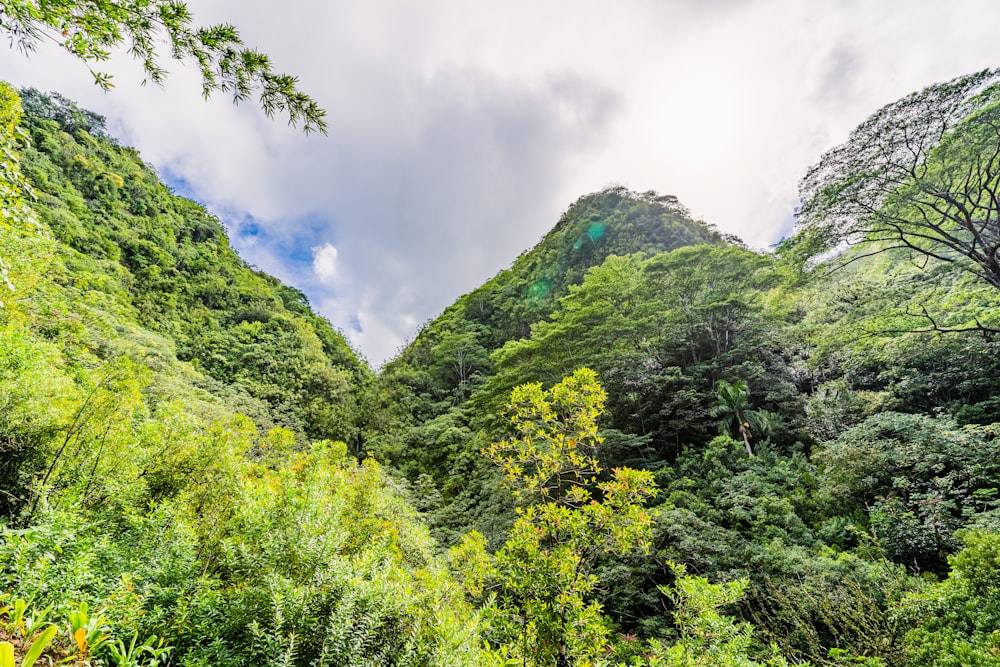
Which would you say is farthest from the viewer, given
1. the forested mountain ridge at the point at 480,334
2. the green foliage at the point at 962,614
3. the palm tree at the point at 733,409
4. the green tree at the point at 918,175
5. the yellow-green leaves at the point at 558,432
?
the forested mountain ridge at the point at 480,334

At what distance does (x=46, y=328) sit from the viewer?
8344 mm

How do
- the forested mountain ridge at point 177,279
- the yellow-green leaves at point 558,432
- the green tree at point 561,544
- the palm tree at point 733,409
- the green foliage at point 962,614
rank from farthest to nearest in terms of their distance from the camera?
the forested mountain ridge at point 177,279 → the palm tree at point 733,409 → the green foliage at point 962,614 → the yellow-green leaves at point 558,432 → the green tree at point 561,544

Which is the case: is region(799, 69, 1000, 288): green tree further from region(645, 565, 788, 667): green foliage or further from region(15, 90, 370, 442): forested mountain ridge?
region(15, 90, 370, 442): forested mountain ridge

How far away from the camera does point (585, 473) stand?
4.33 meters

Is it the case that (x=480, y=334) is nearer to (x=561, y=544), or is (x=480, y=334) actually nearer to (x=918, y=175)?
(x=918, y=175)

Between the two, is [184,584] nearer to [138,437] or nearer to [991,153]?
[138,437]

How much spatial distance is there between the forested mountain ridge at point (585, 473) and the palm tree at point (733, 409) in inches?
6.5

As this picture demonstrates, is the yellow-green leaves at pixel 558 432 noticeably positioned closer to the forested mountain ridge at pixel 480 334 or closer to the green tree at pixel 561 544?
the green tree at pixel 561 544

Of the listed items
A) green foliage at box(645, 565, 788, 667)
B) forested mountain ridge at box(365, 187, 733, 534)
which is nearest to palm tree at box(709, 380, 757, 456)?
forested mountain ridge at box(365, 187, 733, 534)

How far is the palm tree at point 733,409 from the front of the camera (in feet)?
41.7

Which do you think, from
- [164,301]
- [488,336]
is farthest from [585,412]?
[164,301]

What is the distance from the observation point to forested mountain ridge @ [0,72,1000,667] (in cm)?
285

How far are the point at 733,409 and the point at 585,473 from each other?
36.0ft

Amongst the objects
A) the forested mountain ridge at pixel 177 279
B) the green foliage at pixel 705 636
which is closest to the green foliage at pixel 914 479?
the green foliage at pixel 705 636
